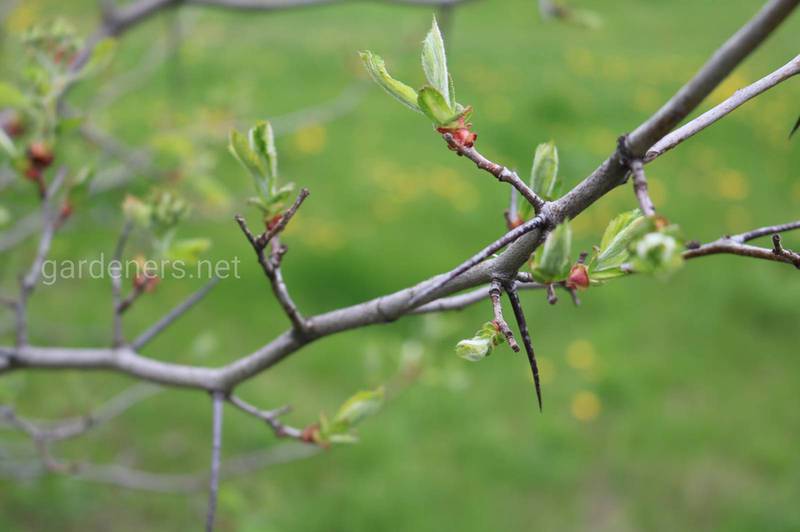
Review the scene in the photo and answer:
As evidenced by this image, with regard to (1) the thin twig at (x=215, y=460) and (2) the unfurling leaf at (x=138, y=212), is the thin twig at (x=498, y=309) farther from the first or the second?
(2) the unfurling leaf at (x=138, y=212)

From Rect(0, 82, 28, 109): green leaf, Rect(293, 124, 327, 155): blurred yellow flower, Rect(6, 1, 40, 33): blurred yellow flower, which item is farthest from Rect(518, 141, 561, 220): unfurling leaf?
Rect(6, 1, 40, 33): blurred yellow flower

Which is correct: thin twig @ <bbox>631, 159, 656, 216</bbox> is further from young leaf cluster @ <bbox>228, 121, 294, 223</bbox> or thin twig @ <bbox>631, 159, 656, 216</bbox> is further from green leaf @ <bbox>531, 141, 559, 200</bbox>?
young leaf cluster @ <bbox>228, 121, 294, 223</bbox>

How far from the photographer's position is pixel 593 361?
3.82 meters

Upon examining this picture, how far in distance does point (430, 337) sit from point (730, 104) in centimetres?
159

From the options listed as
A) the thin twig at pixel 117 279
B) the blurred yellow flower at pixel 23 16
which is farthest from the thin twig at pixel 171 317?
the blurred yellow flower at pixel 23 16

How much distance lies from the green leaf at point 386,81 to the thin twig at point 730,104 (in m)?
0.25

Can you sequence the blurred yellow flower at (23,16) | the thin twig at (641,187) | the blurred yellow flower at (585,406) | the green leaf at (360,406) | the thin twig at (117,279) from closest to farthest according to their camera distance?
the thin twig at (641,187)
the green leaf at (360,406)
the thin twig at (117,279)
the blurred yellow flower at (585,406)
the blurred yellow flower at (23,16)

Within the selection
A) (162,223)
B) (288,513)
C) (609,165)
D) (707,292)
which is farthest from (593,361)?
(609,165)

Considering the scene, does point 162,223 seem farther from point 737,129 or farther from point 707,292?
point 737,129

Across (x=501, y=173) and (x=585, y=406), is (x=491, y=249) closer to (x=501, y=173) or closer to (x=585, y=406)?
(x=501, y=173)

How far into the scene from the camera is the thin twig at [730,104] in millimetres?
601

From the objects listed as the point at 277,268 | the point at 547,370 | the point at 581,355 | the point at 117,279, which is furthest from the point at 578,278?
the point at 581,355

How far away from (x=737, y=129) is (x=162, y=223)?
18.5 feet

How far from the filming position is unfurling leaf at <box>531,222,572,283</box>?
60 centimetres
